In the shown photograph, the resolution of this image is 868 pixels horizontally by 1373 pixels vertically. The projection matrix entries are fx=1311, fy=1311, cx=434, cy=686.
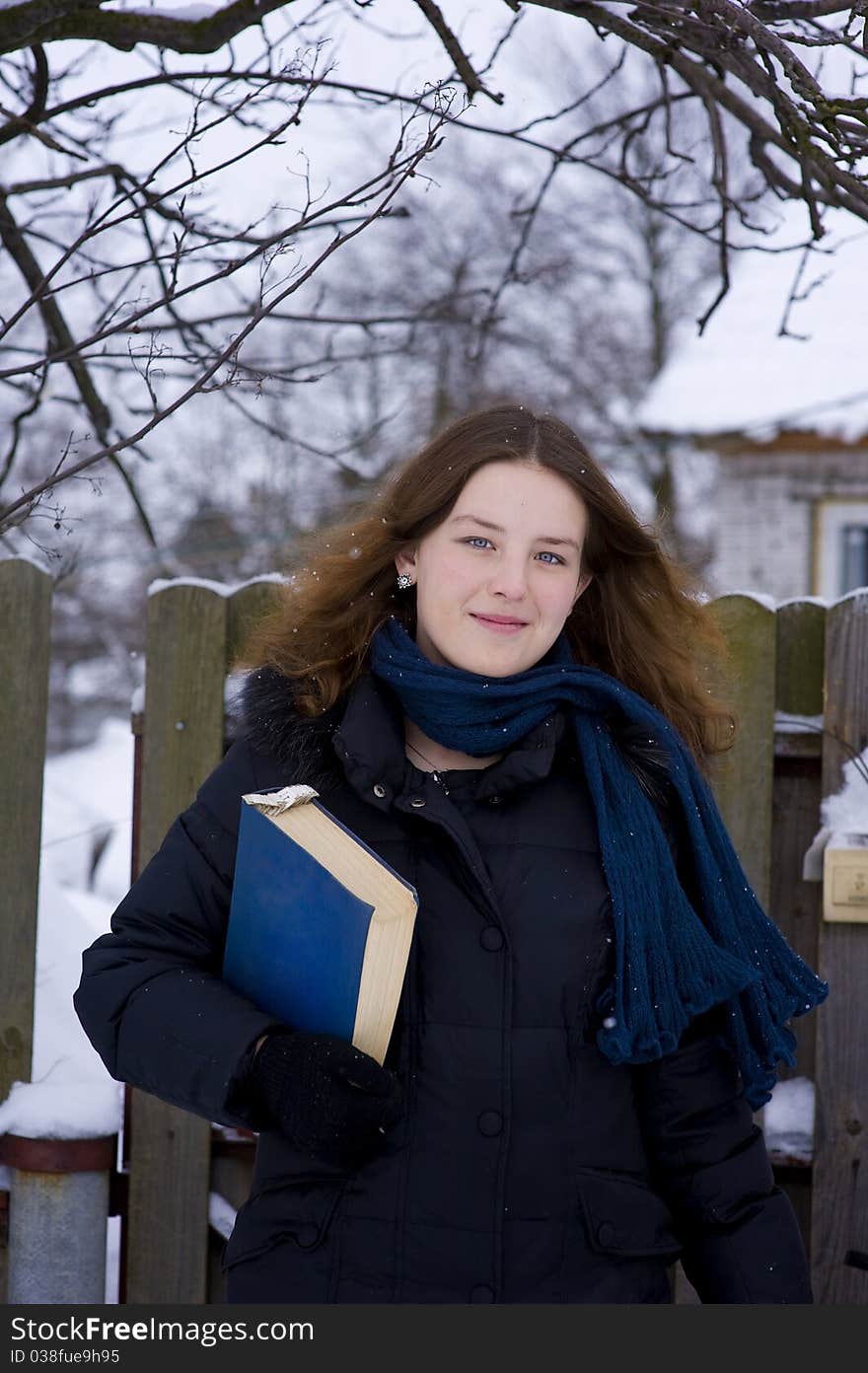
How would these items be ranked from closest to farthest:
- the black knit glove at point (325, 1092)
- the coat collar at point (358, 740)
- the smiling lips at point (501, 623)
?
the black knit glove at point (325, 1092) → the coat collar at point (358, 740) → the smiling lips at point (501, 623)

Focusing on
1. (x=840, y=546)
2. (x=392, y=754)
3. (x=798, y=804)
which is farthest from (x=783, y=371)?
(x=392, y=754)

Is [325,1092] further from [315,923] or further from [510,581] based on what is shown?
[510,581]

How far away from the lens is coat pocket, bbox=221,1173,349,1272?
179cm

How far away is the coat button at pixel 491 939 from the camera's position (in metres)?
1.82

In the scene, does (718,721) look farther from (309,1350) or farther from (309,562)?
(309,1350)

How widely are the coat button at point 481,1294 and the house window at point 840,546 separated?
11.4 metres

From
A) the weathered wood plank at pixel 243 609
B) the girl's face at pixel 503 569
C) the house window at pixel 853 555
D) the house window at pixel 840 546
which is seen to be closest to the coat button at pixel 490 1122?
the girl's face at pixel 503 569

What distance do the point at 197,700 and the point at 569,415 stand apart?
18.6m

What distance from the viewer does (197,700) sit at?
2592 mm

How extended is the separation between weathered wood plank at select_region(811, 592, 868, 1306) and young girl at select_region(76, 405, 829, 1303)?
0.48 metres

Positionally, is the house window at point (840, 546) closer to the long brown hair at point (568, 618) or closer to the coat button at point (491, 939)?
the long brown hair at point (568, 618)

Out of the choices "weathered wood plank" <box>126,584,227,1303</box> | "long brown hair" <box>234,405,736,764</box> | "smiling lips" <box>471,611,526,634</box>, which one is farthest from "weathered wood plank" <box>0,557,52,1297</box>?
"smiling lips" <box>471,611,526,634</box>

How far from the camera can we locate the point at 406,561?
2.20 meters

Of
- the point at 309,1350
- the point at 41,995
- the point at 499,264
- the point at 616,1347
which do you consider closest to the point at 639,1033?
the point at 616,1347
